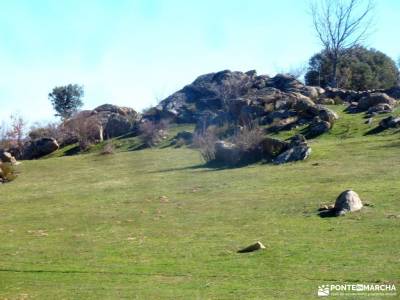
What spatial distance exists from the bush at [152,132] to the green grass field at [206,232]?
22139 millimetres

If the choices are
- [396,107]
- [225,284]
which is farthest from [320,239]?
[396,107]

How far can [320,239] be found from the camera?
14.0 m

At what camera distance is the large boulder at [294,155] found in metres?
29.5

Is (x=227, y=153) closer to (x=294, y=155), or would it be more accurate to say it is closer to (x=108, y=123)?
(x=294, y=155)

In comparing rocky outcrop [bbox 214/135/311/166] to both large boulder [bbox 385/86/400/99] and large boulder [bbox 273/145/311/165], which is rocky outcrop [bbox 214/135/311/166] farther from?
large boulder [bbox 385/86/400/99]

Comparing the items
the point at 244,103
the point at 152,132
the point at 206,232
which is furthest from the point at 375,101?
the point at 206,232

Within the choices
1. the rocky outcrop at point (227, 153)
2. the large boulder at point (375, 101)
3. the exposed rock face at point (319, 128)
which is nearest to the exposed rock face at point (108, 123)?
the large boulder at point (375, 101)

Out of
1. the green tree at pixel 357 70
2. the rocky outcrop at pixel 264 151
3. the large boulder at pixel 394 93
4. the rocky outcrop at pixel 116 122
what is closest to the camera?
the rocky outcrop at pixel 264 151

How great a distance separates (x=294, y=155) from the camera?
2970 centimetres

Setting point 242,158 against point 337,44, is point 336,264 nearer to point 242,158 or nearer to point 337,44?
point 242,158

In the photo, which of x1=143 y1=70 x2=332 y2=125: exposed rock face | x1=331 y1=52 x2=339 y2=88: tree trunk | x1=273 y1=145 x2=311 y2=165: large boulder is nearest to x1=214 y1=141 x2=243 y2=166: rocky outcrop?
x1=273 y1=145 x2=311 y2=165: large boulder

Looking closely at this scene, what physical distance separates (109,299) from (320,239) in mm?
5484

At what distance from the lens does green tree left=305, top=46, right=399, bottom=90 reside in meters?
72.1

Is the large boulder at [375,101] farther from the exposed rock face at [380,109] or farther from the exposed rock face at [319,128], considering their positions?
the exposed rock face at [319,128]
